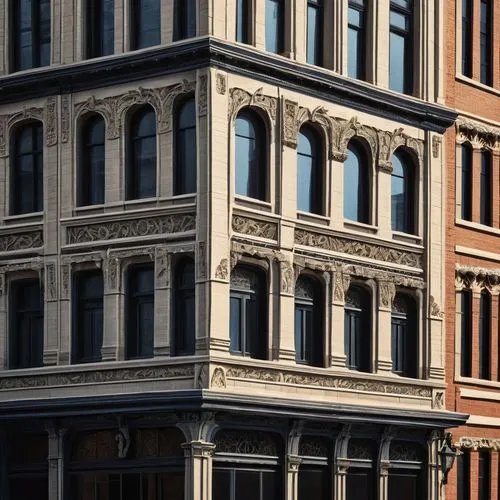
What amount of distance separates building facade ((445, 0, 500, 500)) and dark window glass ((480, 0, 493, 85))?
2 centimetres

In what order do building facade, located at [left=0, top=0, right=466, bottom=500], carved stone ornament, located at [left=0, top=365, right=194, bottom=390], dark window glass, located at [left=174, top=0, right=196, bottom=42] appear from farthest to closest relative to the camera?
dark window glass, located at [left=174, top=0, right=196, bottom=42] < building facade, located at [left=0, top=0, right=466, bottom=500] < carved stone ornament, located at [left=0, top=365, right=194, bottom=390]

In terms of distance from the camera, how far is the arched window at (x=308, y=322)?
4700 cm

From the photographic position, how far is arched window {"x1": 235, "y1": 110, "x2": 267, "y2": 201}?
4569 centimetres

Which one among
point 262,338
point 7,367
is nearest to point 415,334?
point 262,338

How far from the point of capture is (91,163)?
46938 millimetres

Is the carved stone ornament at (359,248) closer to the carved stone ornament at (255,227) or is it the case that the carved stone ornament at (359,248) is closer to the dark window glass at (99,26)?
the carved stone ornament at (255,227)

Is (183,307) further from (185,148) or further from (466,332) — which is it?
(466,332)

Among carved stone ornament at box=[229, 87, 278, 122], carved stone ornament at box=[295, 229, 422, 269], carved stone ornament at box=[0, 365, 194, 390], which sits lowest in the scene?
carved stone ornament at box=[0, 365, 194, 390]

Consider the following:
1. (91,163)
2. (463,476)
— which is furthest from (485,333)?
(91,163)

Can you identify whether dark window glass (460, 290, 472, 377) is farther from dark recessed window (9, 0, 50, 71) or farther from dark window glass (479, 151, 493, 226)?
dark recessed window (9, 0, 50, 71)

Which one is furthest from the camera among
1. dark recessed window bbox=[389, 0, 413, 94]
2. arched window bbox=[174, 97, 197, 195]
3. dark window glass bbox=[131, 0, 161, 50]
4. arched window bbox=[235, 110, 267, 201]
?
dark recessed window bbox=[389, 0, 413, 94]

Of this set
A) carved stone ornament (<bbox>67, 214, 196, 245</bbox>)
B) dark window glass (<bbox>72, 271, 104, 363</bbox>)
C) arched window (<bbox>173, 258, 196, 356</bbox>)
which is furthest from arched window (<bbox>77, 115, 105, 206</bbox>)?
arched window (<bbox>173, 258, 196, 356</bbox>)

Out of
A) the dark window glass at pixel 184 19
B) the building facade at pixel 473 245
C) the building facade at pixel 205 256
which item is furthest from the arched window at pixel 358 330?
the dark window glass at pixel 184 19

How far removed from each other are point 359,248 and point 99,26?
7292 millimetres
